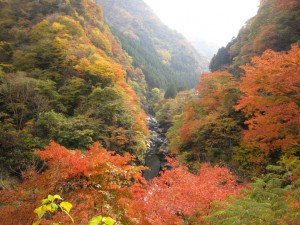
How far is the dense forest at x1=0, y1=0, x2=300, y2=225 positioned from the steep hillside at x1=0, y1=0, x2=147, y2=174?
114 mm

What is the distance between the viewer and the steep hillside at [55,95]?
16.6 meters

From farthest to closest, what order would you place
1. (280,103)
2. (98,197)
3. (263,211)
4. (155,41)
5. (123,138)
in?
1. (155,41)
2. (123,138)
3. (280,103)
4. (98,197)
5. (263,211)

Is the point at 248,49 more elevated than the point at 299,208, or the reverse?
the point at 248,49

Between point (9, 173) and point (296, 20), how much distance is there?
28.6m

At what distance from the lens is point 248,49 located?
2795cm

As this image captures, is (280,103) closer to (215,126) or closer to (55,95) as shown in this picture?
(215,126)

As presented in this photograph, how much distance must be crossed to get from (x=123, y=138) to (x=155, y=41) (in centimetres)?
13912

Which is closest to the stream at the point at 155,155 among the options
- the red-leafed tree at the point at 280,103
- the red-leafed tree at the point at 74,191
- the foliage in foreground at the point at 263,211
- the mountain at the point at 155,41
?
the red-leafed tree at the point at 74,191

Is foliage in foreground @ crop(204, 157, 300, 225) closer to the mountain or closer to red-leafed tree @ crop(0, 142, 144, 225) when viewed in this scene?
red-leafed tree @ crop(0, 142, 144, 225)

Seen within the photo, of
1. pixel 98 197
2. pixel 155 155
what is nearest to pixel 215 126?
pixel 98 197

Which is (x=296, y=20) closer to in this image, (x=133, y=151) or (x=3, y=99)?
(x=133, y=151)

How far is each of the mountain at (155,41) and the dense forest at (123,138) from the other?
72.8 m

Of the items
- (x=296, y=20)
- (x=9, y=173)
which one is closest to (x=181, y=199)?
(x=9, y=173)

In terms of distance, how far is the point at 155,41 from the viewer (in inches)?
5837
